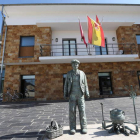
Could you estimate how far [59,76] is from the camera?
374 inches

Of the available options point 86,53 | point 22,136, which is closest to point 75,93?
point 22,136

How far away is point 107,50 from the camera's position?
10.3 meters

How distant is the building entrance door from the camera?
977cm

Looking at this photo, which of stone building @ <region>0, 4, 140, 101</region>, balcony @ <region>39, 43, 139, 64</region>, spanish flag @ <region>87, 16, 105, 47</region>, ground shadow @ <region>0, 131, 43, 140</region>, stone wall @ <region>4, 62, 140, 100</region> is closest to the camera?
ground shadow @ <region>0, 131, 43, 140</region>

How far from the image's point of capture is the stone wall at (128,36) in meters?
9.77

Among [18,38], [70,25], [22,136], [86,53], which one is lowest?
[22,136]

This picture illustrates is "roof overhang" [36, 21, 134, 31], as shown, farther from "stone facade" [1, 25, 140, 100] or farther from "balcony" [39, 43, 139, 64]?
"balcony" [39, 43, 139, 64]

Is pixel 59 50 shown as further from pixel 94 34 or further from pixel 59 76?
pixel 94 34

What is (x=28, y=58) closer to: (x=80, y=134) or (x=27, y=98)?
(x=27, y=98)

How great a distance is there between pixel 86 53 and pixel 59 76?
324 centimetres

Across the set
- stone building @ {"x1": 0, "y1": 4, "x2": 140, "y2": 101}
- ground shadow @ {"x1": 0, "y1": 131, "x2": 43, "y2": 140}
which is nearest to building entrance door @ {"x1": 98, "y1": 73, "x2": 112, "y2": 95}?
stone building @ {"x1": 0, "y1": 4, "x2": 140, "y2": 101}

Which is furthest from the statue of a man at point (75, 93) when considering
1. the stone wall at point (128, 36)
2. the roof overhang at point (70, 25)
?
the stone wall at point (128, 36)

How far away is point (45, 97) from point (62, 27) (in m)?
6.52

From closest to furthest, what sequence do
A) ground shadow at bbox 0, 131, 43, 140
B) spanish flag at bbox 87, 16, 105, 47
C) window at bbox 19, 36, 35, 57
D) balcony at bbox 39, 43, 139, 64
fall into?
ground shadow at bbox 0, 131, 43, 140, spanish flag at bbox 87, 16, 105, 47, balcony at bbox 39, 43, 139, 64, window at bbox 19, 36, 35, 57
